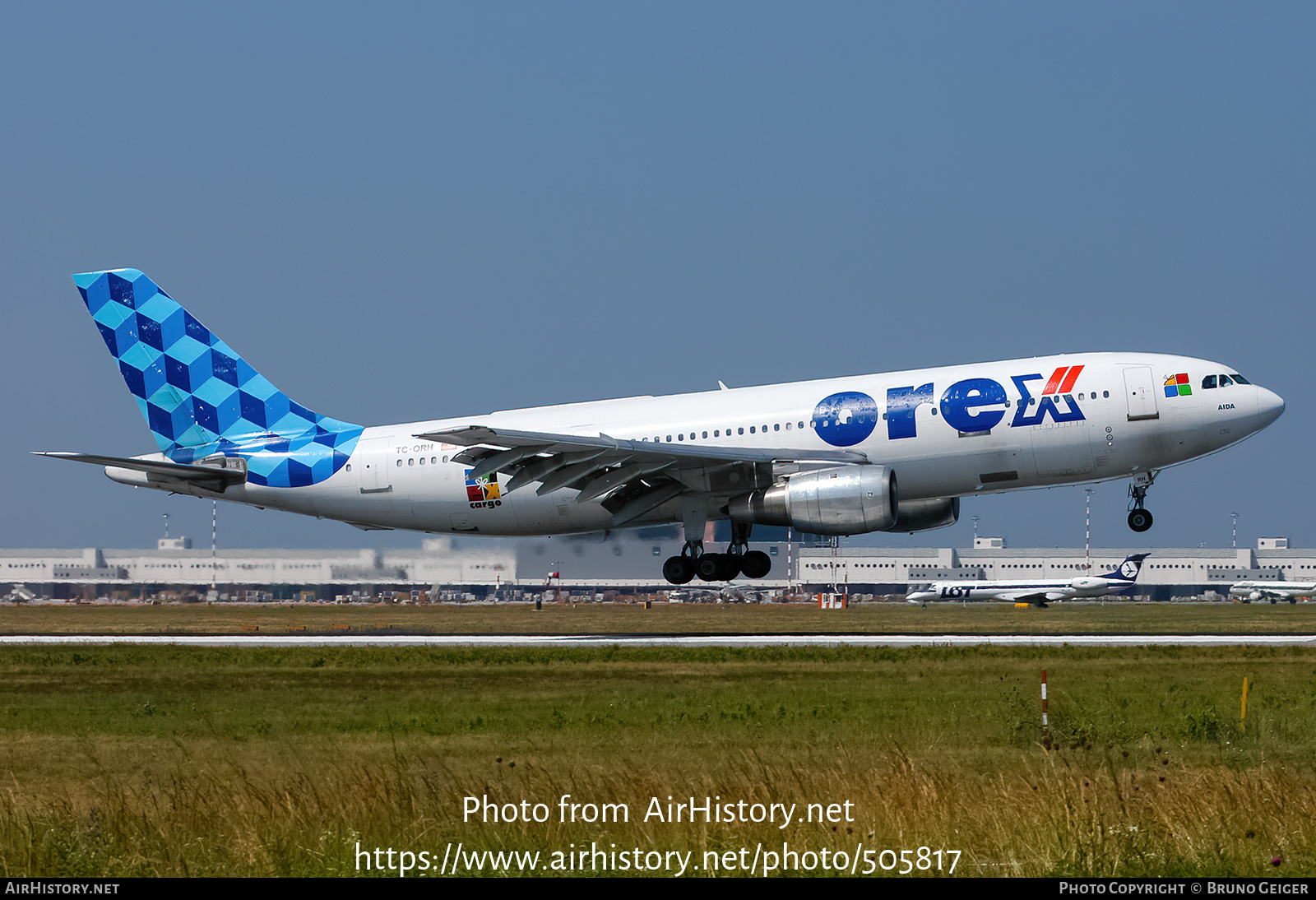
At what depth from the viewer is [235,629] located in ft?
170

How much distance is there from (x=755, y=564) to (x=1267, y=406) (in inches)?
547

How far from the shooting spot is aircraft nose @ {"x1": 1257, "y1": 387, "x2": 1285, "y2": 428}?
34281 millimetres

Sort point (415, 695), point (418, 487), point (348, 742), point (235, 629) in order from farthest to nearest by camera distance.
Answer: point (235, 629) < point (418, 487) < point (415, 695) < point (348, 742)

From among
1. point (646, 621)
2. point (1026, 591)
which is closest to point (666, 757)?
point (646, 621)

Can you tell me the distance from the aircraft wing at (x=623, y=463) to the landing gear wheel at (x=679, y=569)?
70.0 inches

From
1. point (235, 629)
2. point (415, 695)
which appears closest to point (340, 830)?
point (415, 695)

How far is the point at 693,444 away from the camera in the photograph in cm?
3716

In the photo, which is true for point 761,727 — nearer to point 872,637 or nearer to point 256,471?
point 872,637

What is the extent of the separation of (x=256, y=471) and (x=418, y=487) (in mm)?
5129

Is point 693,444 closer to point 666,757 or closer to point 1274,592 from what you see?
point 666,757

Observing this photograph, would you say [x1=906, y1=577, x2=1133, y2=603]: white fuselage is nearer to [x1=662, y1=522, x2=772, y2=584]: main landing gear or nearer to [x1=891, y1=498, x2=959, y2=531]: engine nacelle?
[x1=891, y1=498, x2=959, y2=531]: engine nacelle

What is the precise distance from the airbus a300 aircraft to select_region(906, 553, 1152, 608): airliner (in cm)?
5871

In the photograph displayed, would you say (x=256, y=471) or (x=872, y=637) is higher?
(x=256, y=471)

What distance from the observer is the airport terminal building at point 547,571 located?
6288 cm
